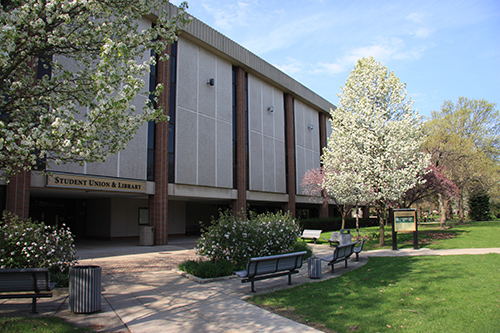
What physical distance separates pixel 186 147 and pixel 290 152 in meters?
12.3

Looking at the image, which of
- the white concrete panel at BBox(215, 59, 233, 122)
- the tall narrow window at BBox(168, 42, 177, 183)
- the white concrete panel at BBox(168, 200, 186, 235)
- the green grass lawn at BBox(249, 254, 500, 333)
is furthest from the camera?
the white concrete panel at BBox(168, 200, 186, 235)

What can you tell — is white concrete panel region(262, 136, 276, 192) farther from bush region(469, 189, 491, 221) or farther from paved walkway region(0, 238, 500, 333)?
bush region(469, 189, 491, 221)

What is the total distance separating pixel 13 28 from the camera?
467 centimetres

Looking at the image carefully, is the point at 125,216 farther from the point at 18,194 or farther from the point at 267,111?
the point at 267,111

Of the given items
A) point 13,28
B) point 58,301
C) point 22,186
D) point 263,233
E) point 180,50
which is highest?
point 180,50

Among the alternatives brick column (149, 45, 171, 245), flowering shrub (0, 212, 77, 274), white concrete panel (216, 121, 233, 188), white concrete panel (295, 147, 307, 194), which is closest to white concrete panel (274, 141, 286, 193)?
white concrete panel (295, 147, 307, 194)

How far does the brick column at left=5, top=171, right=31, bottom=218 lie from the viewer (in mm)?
12617

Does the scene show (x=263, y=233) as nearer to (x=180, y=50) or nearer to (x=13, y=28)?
(x=13, y=28)

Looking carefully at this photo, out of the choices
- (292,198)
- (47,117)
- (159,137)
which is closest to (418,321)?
A: (47,117)

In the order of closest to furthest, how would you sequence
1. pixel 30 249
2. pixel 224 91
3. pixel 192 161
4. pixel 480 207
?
pixel 30 249 < pixel 192 161 < pixel 224 91 < pixel 480 207

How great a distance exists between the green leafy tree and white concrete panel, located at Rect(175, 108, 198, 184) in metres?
18.2

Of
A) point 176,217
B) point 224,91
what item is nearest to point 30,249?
point 224,91

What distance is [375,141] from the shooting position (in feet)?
51.4

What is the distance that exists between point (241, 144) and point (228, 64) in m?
5.72
